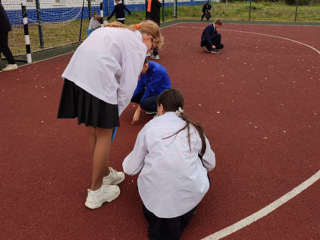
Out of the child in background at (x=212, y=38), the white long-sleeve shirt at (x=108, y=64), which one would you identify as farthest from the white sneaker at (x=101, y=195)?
the child in background at (x=212, y=38)

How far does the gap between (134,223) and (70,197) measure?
0.73m

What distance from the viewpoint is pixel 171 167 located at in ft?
8.09

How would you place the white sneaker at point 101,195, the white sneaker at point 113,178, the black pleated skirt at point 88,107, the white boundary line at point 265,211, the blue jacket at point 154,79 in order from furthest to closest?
the blue jacket at point 154,79 < the white sneaker at point 113,178 < the white sneaker at point 101,195 < the white boundary line at point 265,211 < the black pleated skirt at point 88,107

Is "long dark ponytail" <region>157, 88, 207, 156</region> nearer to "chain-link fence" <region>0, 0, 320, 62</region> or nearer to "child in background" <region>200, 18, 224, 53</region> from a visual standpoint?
"chain-link fence" <region>0, 0, 320, 62</region>

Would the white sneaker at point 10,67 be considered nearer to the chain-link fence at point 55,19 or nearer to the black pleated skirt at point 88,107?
the chain-link fence at point 55,19

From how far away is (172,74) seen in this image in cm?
770

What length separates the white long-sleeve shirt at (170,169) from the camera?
2.48 metres

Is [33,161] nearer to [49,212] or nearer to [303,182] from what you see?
[49,212]

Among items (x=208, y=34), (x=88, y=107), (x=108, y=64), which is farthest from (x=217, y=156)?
(x=208, y=34)

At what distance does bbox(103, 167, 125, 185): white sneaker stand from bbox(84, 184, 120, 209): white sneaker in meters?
0.09

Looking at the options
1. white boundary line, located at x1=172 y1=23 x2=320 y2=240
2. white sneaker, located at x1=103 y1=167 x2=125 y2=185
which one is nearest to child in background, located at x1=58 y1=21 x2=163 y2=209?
white sneaker, located at x1=103 y1=167 x2=125 y2=185

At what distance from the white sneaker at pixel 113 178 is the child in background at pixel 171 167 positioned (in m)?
0.63

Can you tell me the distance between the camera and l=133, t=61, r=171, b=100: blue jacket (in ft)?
Answer: 14.6

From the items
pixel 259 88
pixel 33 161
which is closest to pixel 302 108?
pixel 259 88
